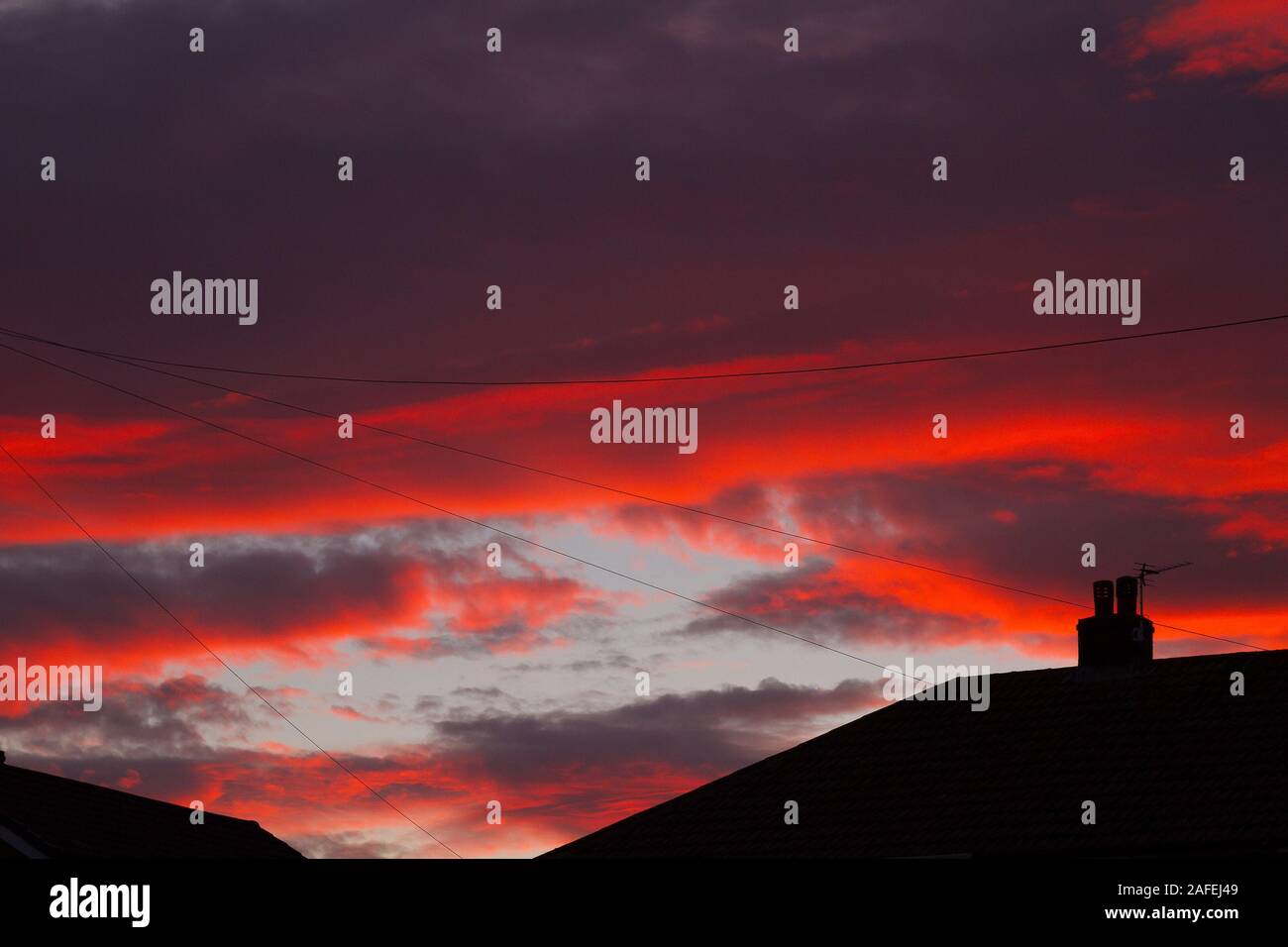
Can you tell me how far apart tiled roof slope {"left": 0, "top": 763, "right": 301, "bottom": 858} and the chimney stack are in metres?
15.9

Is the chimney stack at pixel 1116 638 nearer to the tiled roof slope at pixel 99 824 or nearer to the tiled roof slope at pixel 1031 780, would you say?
the tiled roof slope at pixel 1031 780

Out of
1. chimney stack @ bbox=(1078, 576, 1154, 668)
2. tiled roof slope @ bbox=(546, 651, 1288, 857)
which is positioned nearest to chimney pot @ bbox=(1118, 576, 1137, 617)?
chimney stack @ bbox=(1078, 576, 1154, 668)

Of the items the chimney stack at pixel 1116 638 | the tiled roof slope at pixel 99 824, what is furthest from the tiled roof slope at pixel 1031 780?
the tiled roof slope at pixel 99 824

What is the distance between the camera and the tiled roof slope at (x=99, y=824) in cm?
2472

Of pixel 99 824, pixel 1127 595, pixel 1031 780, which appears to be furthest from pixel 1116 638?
pixel 99 824

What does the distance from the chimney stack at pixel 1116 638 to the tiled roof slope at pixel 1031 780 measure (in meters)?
0.42

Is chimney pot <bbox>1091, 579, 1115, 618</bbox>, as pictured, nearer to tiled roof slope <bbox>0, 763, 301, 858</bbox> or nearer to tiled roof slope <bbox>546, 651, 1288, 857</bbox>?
tiled roof slope <bbox>546, 651, 1288, 857</bbox>

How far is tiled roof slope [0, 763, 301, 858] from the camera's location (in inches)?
973
